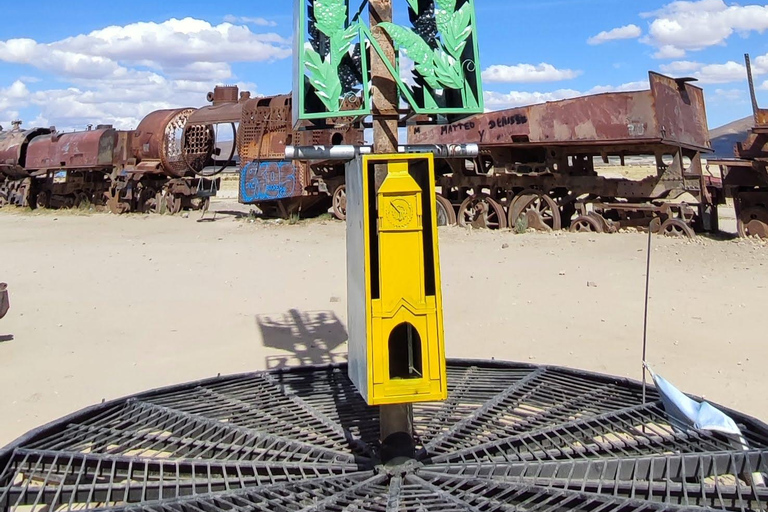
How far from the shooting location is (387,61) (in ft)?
9.08

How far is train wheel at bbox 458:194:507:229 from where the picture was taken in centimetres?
1388

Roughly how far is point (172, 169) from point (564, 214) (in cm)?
1071

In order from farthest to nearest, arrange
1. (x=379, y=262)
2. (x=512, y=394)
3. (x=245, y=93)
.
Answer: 1. (x=245, y=93)
2. (x=512, y=394)
3. (x=379, y=262)

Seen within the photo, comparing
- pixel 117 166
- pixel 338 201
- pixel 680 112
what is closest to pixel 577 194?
pixel 680 112

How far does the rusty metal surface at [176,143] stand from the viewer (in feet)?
63.7

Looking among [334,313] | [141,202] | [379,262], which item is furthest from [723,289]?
[141,202]

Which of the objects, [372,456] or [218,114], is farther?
[218,114]

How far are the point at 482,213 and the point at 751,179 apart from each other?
4.65m

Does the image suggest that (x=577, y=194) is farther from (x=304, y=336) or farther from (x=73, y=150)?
(x=73, y=150)

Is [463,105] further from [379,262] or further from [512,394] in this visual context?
[512,394]

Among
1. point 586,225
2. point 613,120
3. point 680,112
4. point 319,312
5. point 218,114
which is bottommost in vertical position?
point 319,312

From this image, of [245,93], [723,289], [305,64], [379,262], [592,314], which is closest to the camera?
[379,262]

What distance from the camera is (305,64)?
282cm

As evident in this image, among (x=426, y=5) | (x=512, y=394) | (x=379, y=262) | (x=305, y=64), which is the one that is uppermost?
(x=426, y=5)
